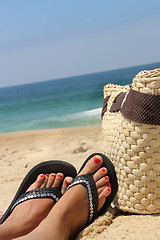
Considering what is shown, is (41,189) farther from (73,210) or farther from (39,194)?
(73,210)

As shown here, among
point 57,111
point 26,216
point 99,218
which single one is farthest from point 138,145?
point 57,111

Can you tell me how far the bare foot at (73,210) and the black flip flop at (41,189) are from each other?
0.18 m

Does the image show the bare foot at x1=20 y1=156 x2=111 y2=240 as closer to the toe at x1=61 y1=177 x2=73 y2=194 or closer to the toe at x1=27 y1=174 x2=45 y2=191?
the toe at x1=61 y1=177 x2=73 y2=194

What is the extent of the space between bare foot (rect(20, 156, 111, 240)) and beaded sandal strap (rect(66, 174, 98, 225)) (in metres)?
0.02

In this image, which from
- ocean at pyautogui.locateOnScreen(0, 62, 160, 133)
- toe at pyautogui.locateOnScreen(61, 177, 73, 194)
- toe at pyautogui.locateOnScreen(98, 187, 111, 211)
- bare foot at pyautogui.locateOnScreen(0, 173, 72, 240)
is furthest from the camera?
ocean at pyautogui.locateOnScreen(0, 62, 160, 133)

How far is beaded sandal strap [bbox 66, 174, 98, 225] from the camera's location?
1.59m

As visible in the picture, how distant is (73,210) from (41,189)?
323mm

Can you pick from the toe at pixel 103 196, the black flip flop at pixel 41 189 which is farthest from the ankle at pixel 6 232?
the toe at pixel 103 196

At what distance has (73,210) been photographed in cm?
152

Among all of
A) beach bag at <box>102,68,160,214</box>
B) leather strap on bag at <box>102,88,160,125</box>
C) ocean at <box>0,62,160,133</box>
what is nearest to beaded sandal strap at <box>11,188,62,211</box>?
beach bag at <box>102,68,160,214</box>

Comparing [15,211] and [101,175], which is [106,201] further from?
[15,211]

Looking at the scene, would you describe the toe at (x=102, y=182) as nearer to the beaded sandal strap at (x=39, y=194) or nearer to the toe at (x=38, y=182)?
the beaded sandal strap at (x=39, y=194)

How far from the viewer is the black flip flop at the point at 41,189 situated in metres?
1.72

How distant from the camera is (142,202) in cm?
151
